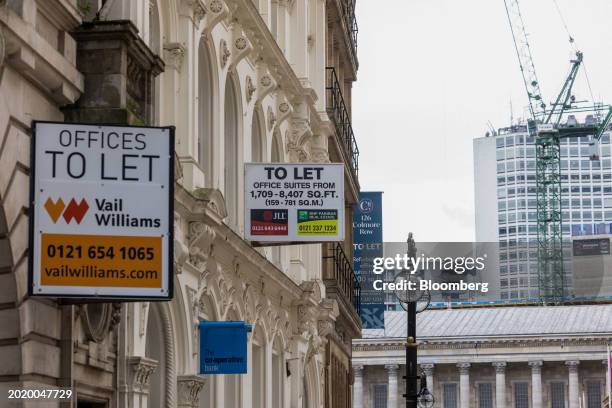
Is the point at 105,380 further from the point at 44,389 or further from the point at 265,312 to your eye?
the point at 265,312

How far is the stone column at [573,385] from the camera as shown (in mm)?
142875

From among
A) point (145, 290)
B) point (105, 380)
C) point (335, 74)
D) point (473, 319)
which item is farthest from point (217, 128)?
point (473, 319)

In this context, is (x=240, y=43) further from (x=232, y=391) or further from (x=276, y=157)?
(x=276, y=157)

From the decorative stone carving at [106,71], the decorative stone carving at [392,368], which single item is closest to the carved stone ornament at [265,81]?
the decorative stone carving at [106,71]

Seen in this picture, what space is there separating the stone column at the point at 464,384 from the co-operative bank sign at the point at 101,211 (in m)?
132

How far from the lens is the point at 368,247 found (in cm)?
6488

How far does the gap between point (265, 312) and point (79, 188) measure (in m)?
18.7

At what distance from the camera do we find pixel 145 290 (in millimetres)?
16594

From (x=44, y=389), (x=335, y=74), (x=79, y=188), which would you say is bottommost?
(x=44, y=389)

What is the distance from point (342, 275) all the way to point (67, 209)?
36886 millimetres

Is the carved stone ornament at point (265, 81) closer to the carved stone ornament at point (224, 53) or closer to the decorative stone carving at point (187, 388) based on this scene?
the carved stone ornament at point (224, 53)

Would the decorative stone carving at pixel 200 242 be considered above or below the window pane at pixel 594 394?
below

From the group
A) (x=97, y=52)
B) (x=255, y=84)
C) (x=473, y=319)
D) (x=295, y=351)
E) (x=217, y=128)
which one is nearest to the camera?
(x=97, y=52)

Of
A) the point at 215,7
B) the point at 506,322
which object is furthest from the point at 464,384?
the point at 215,7
